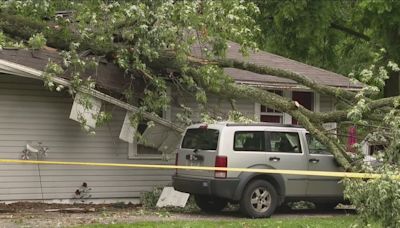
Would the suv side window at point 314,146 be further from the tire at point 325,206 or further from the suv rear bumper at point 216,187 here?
the suv rear bumper at point 216,187

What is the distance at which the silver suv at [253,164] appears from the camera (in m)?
11.8

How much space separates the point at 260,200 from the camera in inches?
474

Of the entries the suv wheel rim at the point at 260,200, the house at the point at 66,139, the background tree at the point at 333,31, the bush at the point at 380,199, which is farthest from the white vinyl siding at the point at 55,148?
the background tree at the point at 333,31

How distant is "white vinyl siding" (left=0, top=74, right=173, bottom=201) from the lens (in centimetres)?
1373

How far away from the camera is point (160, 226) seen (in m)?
10.4

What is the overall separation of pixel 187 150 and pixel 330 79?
21.2ft

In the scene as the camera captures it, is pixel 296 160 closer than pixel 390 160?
No

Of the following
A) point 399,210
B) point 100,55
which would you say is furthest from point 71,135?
point 399,210

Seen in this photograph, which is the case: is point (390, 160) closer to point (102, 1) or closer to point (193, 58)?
point (193, 58)

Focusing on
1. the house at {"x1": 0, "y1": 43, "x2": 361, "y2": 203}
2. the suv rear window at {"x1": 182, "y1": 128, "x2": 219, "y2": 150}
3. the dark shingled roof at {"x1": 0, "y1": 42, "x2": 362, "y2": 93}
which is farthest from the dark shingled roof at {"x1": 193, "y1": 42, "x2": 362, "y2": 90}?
the suv rear window at {"x1": 182, "y1": 128, "x2": 219, "y2": 150}

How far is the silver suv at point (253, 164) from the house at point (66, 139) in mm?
1521

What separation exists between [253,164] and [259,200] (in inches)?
26.1

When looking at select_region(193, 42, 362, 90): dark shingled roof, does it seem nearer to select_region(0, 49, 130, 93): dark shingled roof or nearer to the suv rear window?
select_region(0, 49, 130, 93): dark shingled roof

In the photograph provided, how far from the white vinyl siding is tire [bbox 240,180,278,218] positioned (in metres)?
3.75
